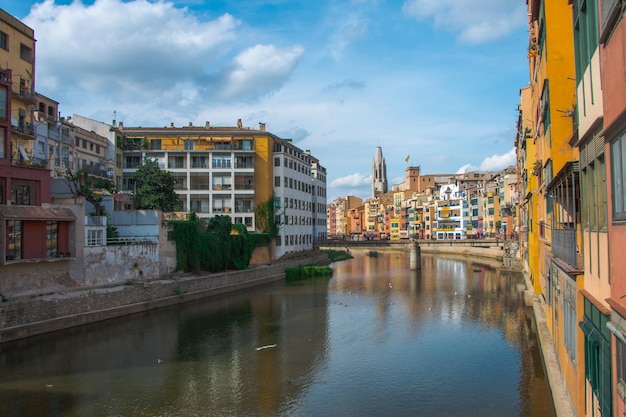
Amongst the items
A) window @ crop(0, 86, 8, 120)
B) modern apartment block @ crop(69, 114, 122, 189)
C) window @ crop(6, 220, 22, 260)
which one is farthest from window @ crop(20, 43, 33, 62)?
modern apartment block @ crop(69, 114, 122, 189)

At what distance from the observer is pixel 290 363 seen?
2183 cm

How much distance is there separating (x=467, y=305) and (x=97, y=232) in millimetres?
24438

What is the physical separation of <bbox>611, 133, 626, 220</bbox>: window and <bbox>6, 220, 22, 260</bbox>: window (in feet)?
91.1

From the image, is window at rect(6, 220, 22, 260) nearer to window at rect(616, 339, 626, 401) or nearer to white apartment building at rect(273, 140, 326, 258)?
window at rect(616, 339, 626, 401)

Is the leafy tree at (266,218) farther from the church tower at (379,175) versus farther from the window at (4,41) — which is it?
the church tower at (379,175)

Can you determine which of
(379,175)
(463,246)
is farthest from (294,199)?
(379,175)

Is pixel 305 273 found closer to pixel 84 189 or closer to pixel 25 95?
pixel 84 189

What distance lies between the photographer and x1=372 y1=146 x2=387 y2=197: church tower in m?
196

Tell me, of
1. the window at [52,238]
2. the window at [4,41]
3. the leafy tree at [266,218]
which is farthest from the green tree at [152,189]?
the window at [4,41]

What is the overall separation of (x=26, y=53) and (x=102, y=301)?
1688 cm

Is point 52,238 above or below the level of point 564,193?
below

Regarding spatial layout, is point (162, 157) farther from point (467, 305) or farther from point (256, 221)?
point (467, 305)

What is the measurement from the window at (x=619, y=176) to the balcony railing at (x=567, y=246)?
3559 millimetres

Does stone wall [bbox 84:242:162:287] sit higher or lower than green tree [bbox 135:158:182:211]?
lower
